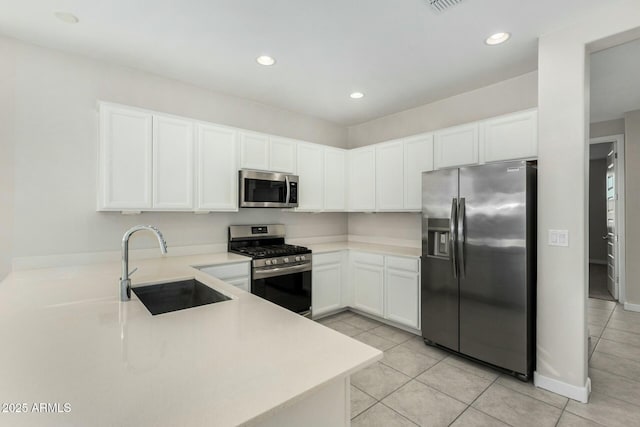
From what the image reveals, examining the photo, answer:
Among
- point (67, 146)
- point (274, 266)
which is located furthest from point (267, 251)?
point (67, 146)

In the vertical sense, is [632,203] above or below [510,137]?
below

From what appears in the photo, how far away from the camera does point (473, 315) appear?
2.71m

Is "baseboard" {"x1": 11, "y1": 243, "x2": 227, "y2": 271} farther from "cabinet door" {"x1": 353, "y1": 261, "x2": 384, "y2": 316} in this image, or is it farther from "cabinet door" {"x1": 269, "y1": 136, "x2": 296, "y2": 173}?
"cabinet door" {"x1": 353, "y1": 261, "x2": 384, "y2": 316}

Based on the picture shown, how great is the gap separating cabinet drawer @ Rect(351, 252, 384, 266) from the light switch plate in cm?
169

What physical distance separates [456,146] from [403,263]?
139 centimetres

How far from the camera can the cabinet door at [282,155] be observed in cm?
364

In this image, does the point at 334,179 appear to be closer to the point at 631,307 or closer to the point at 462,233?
the point at 462,233

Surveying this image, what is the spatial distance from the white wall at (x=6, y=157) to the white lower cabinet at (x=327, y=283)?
2.76 m

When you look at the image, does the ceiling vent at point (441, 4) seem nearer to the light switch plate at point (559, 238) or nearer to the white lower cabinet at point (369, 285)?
the light switch plate at point (559, 238)

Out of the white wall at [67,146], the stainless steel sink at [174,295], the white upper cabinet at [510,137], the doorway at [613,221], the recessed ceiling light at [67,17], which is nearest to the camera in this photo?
the stainless steel sink at [174,295]

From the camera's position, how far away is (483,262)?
262cm

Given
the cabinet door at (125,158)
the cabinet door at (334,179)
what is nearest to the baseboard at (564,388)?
the cabinet door at (334,179)

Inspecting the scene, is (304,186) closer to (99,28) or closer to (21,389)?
(99,28)

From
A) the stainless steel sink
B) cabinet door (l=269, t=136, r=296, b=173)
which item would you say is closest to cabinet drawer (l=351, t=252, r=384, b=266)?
cabinet door (l=269, t=136, r=296, b=173)
